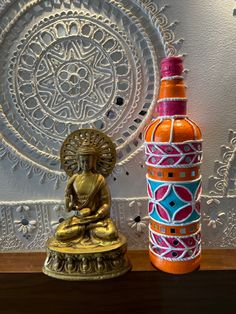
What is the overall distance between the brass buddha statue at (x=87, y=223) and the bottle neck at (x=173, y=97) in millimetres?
200

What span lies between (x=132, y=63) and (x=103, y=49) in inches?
3.6

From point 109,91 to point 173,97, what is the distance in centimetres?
23

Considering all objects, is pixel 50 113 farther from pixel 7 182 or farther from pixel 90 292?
pixel 90 292

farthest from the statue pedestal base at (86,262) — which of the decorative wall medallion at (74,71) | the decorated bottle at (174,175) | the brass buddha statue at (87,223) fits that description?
the decorative wall medallion at (74,71)

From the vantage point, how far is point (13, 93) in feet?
2.65

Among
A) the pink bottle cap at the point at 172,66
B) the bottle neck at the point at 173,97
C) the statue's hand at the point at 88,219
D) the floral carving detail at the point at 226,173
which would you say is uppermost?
the pink bottle cap at the point at 172,66

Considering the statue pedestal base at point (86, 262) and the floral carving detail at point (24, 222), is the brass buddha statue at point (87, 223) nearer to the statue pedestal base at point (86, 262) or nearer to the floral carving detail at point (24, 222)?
the statue pedestal base at point (86, 262)

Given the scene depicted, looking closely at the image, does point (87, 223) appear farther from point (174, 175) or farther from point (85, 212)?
point (174, 175)

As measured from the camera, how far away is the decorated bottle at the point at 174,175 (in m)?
0.64

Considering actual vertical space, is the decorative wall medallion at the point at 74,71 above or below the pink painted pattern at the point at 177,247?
above

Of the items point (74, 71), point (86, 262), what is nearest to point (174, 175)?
point (86, 262)

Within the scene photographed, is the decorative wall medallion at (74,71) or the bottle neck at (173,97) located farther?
the decorative wall medallion at (74,71)

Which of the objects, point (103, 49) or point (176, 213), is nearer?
point (176, 213)

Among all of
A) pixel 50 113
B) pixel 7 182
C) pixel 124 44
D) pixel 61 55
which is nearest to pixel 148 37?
pixel 124 44
